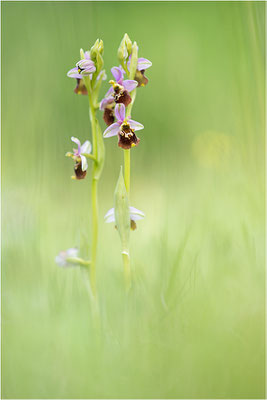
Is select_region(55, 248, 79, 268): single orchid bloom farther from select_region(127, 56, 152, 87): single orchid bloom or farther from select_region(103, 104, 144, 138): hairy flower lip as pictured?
select_region(127, 56, 152, 87): single orchid bloom

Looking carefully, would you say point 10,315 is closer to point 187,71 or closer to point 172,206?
point 172,206

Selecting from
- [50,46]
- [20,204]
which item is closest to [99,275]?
[20,204]

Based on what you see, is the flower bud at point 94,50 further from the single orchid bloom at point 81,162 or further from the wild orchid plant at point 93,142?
the single orchid bloom at point 81,162

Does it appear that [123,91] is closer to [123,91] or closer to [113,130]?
[123,91]

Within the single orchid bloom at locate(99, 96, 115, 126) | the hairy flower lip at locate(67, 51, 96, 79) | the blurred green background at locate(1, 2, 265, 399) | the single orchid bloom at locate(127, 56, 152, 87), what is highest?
the single orchid bloom at locate(127, 56, 152, 87)

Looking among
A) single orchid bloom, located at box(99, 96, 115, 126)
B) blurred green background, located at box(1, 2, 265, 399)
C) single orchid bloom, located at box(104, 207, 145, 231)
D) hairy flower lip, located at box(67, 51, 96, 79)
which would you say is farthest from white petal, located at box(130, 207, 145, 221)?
hairy flower lip, located at box(67, 51, 96, 79)

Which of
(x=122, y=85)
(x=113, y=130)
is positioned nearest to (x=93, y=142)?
(x=113, y=130)

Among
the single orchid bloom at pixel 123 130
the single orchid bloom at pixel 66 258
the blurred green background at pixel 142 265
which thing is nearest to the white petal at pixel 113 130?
the single orchid bloom at pixel 123 130
